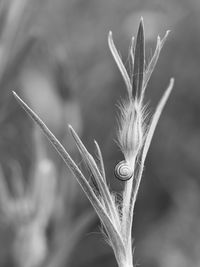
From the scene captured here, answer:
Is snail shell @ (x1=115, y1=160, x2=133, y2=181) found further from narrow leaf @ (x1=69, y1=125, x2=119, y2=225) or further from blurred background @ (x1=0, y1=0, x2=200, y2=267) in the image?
blurred background @ (x1=0, y1=0, x2=200, y2=267)

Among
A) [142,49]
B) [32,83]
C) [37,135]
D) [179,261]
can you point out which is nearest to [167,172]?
[179,261]

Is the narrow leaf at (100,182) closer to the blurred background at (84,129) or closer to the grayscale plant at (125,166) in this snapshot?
the grayscale plant at (125,166)

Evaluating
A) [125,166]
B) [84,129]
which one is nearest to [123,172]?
[125,166]

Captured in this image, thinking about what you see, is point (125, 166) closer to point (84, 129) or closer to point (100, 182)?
point (100, 182)

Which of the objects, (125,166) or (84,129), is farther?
(84,129)

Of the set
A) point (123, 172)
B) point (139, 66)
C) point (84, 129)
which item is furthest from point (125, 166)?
point (84, 129)

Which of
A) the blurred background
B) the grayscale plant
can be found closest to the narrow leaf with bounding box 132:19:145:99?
the grayscale plant

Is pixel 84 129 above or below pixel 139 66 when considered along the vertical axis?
below
